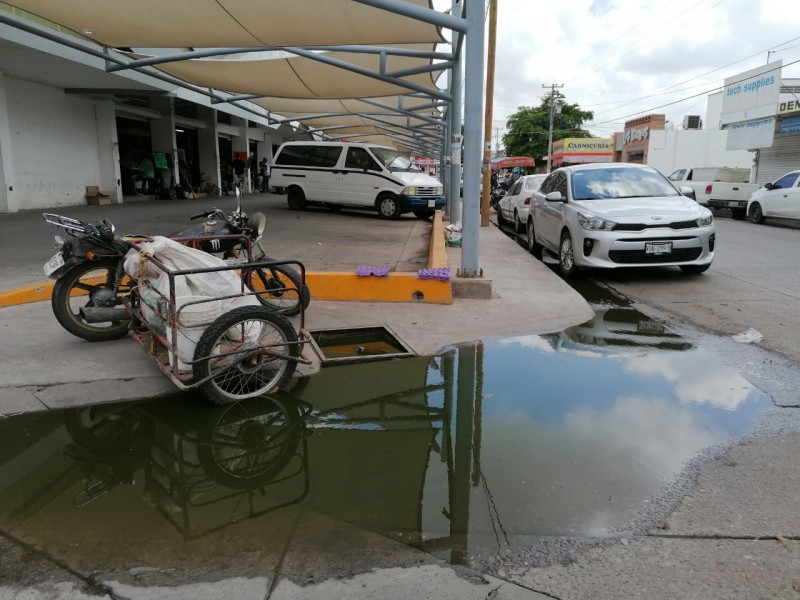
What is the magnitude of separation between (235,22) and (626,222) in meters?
6.03

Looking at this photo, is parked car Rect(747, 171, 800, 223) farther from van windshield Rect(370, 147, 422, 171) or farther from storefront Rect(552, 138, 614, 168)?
storefront Rect(552, 138, 614, 168)

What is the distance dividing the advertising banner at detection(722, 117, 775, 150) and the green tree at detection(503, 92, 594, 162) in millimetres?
34883

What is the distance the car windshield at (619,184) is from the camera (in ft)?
28.6

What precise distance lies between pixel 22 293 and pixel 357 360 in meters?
4.03

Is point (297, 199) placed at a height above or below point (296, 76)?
below

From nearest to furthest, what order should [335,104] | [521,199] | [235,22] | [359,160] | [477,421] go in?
1. [477,421]
2. [235,22]
3. [521,199]
4. [359,160]
5. [335,104]

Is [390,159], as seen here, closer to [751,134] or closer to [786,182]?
[786,182]

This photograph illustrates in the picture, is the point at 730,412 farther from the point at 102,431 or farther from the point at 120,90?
the point at 120,90

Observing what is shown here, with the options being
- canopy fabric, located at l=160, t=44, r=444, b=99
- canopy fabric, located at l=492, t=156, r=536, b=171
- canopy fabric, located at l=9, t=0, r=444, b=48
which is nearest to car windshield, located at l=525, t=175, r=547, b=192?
canopy fabric, located at l=160, t=44, r=444, b=99

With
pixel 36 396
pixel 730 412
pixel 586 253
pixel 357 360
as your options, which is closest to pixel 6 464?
pixel 36 396

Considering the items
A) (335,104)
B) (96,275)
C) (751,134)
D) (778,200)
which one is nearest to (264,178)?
(335,104)

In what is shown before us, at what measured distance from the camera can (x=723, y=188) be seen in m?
21.2

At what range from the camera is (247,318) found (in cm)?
403

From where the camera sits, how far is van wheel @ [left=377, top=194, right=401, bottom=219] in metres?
16.4
